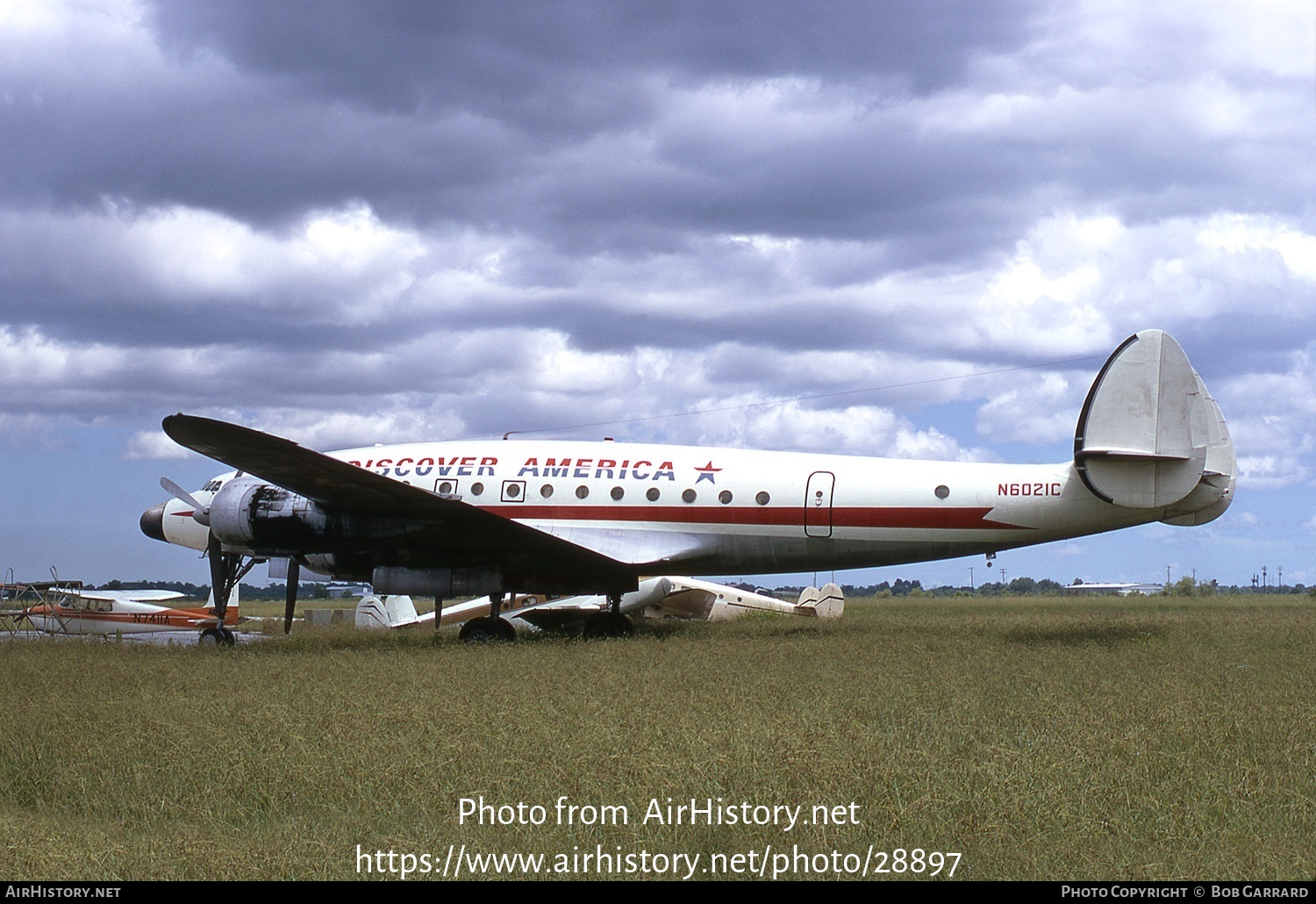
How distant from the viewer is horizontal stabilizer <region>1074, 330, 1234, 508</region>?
51.8 ft

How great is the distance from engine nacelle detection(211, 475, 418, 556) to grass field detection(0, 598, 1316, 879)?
473cm

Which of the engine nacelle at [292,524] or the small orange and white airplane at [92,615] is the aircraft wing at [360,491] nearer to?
the engine nacelle at [292,524]

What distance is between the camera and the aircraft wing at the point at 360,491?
14977 millimetres

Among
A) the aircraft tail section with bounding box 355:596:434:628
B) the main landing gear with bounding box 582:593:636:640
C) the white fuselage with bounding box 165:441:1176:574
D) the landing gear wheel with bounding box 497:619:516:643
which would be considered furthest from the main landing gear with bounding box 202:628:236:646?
the main landing gear with bounding box 582:593:636:640

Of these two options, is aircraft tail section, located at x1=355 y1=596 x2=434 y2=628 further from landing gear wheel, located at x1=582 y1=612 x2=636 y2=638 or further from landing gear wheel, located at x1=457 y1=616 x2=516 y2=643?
landing gear wheel, located at x1=457 y1=616 x2=516 y2=643

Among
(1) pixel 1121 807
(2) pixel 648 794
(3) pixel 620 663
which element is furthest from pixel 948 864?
(3) pixel 620 663

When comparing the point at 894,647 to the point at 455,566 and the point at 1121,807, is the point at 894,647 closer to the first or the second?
the point at 455,566

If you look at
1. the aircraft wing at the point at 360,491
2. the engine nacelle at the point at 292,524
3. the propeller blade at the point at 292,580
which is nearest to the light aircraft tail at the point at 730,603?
the aircraft wing at the point at 360,491

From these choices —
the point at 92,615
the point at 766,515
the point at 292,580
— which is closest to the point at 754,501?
the point at 766,515

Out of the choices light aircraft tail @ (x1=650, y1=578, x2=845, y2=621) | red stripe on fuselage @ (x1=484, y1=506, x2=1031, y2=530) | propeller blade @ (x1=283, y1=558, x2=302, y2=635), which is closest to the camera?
red stripe on fuselage @ (x1=484, y1=506, x2=1031, y2=530)

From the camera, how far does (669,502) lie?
18.4 metres

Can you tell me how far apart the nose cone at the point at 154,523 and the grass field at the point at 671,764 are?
862 cm

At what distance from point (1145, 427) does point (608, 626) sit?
32.4 feet

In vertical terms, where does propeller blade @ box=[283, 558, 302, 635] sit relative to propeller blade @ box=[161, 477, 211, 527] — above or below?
below
